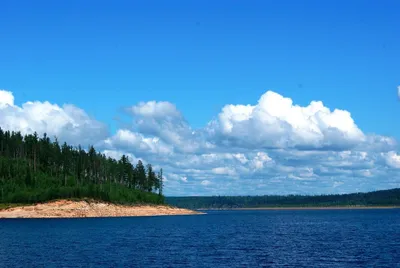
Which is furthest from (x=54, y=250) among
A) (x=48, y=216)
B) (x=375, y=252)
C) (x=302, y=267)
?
(x=48, y=216)

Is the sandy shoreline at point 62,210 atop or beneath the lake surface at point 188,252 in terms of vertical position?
atop

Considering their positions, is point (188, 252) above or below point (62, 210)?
below

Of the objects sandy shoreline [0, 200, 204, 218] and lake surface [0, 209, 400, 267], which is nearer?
lake surface [0, 209, 400, 267]

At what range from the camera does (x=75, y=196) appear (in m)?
182

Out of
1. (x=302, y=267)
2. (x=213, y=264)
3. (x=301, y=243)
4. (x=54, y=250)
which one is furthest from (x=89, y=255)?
(x=301, y=243)

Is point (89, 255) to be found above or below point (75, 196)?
below

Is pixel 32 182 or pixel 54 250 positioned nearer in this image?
pixel 54 250

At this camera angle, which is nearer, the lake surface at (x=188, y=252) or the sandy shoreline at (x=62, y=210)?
the lake surface at (x=188, y=252)

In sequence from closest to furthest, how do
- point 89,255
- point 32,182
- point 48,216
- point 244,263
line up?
point 244,263
point 89,255
point 48,216
point 32,182

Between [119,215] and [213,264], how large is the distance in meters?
139

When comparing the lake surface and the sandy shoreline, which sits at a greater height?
the sandy shoreline

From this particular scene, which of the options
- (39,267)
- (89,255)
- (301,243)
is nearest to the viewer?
(39,267)

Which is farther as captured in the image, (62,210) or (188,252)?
(62,210)

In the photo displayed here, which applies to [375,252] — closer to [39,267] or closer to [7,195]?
[39,267]
